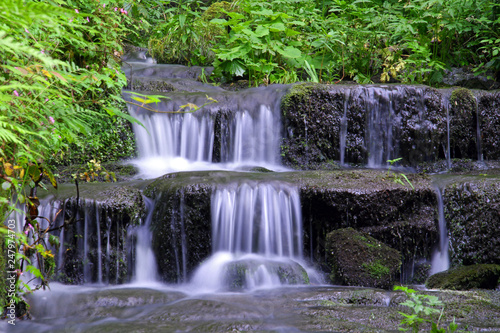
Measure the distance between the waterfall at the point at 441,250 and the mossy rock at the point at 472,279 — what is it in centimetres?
63

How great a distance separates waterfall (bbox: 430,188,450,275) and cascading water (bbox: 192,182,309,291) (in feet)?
4.95

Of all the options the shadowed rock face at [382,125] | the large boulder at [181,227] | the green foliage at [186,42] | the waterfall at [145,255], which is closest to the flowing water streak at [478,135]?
the shadowed rock face at [382,125]

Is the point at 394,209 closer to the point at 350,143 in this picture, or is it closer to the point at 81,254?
the point at 350,143

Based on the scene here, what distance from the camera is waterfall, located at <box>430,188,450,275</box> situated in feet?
16.1

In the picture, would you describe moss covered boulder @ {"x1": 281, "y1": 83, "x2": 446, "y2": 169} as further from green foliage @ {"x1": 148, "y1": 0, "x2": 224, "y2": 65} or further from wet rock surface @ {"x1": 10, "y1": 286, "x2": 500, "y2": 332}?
green foliage @ {"x1": 148, "y1": 0, "x2": 224, "y2": 65}

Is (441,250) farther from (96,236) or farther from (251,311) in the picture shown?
(96,236)

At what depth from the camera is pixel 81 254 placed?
4.35m

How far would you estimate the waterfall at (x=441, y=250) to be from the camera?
4.92 metres

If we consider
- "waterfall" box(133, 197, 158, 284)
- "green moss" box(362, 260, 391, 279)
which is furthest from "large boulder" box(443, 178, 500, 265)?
"waterfall" box(133, 197, 158, 284)

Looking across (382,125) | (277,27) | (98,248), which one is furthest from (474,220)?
(277,27)

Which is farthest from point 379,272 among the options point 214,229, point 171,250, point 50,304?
point 50,304

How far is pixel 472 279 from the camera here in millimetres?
4078

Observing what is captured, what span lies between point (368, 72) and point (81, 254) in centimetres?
640

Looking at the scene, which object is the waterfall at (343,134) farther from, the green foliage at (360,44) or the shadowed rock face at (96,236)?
the shadowed rock face at (96,236)
